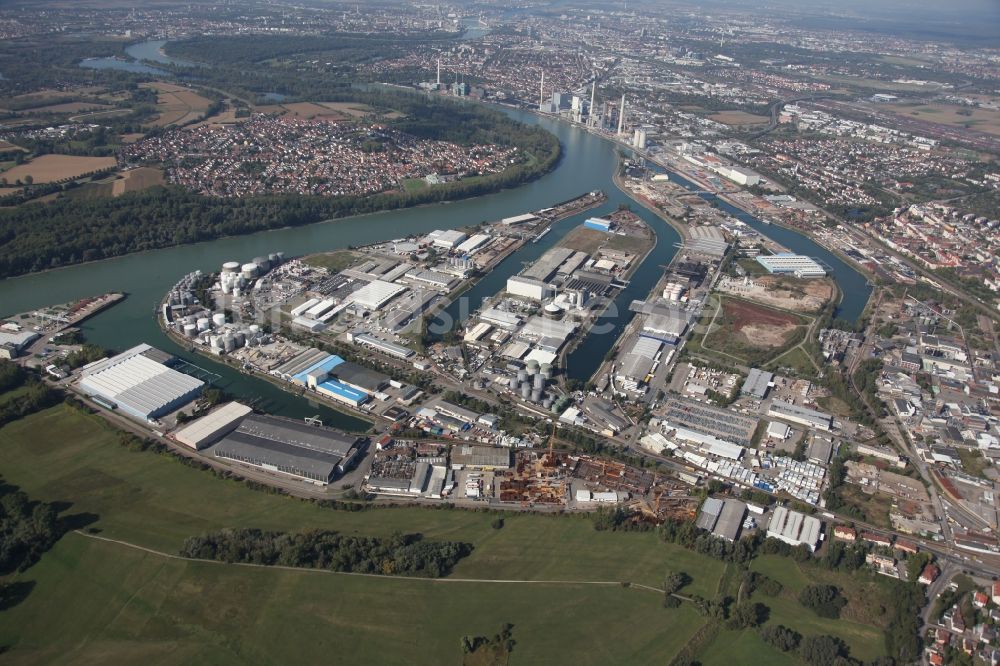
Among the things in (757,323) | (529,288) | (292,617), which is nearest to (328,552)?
(292,617)

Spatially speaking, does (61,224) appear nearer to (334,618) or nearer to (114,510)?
(114,510)

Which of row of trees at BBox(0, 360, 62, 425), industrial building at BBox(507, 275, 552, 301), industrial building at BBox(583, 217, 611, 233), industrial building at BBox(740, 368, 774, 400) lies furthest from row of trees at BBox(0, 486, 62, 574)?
industrial building at BBox(583, 217, 611, 233)

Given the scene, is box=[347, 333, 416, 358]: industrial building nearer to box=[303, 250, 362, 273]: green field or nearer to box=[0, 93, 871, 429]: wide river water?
box=[0, 93, 871, 429]: wide river water

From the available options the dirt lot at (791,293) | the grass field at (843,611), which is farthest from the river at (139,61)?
the grass field at (843,611)

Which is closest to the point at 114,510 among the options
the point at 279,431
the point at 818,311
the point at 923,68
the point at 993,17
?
the point at 279,431

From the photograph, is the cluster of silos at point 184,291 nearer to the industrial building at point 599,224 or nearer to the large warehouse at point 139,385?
the large warehouse at point 139,385

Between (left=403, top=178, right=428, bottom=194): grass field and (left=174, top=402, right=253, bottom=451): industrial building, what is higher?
(left=403, top=178, right=428, bottom=194): grass field
